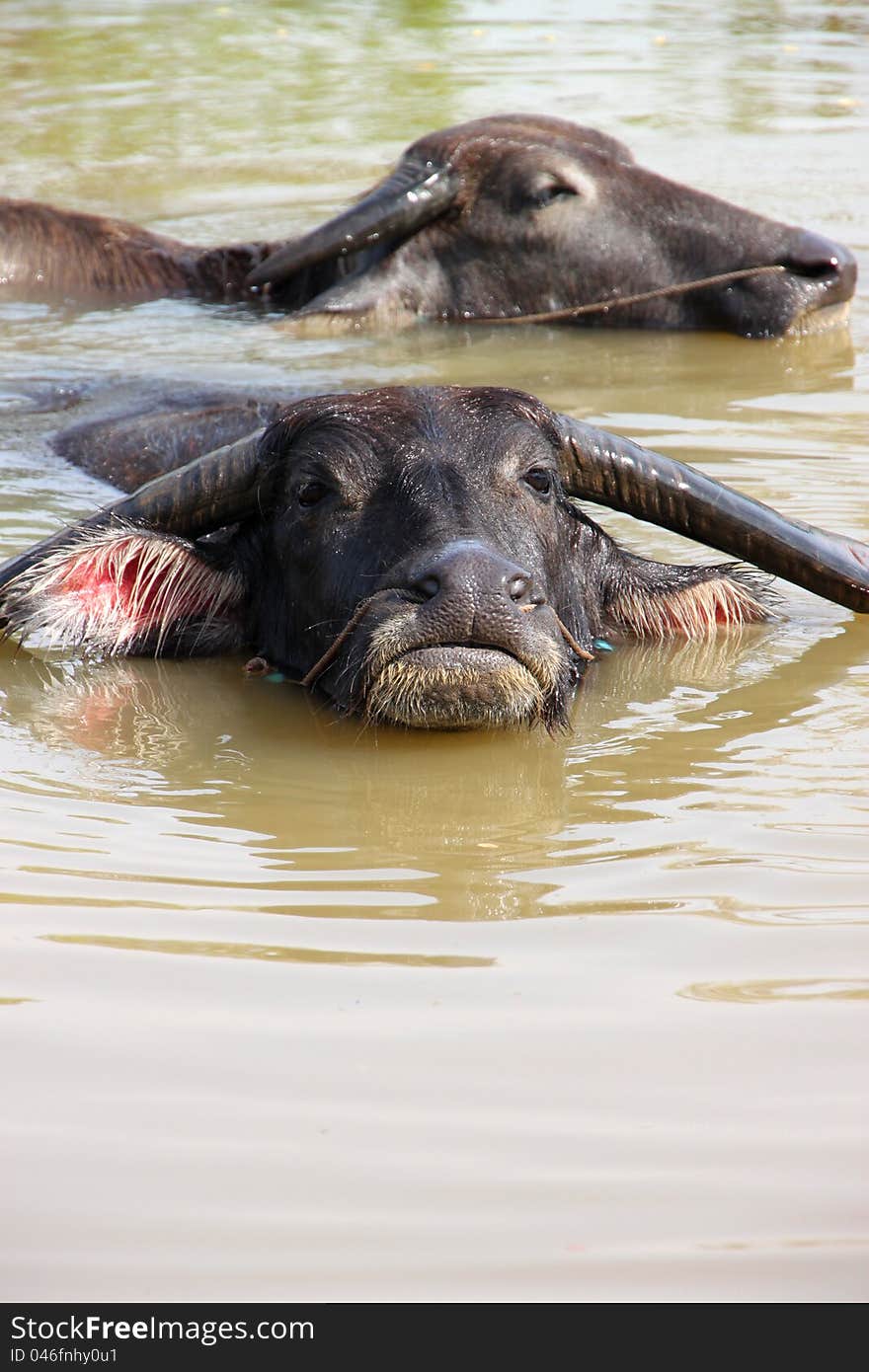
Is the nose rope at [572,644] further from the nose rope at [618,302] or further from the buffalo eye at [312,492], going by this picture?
the nose rope at [618,302]

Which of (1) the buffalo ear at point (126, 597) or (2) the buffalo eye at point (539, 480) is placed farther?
(1) the buffalo ear at point (126, 597)

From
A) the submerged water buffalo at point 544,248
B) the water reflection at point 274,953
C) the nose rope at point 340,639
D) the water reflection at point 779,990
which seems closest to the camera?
the water reflection at point 779,990

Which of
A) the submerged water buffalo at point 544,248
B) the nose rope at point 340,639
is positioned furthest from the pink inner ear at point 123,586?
the submerged water buffalo at point 544,248

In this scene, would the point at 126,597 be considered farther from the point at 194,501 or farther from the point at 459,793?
the point at 459,793

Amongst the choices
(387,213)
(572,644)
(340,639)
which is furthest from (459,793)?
(387,213)

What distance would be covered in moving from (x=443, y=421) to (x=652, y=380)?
4004 millimetres

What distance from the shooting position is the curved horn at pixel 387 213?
9.74 meters

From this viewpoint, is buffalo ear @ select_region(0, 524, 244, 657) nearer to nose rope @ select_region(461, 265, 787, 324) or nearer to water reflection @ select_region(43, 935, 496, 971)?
water reflection @ select_region(43, 935, 496, 971)

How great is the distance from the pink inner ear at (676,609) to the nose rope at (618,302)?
426 cm

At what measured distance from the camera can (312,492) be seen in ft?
16.7

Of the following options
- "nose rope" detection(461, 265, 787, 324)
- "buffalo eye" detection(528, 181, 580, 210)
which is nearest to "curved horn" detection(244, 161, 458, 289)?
"buffalo eye" detection(528, 181, 580, 210)

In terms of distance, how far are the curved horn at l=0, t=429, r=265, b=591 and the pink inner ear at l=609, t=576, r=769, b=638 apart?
118cm

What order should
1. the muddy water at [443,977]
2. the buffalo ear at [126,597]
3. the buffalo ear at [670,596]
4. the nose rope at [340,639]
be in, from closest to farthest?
the muddy water at [443,977] < the nose rope at [340,639] < the buffalo ear at [126,597] < the buffalo ear at [670,596]

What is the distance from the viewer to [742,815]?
4062 millimetres
